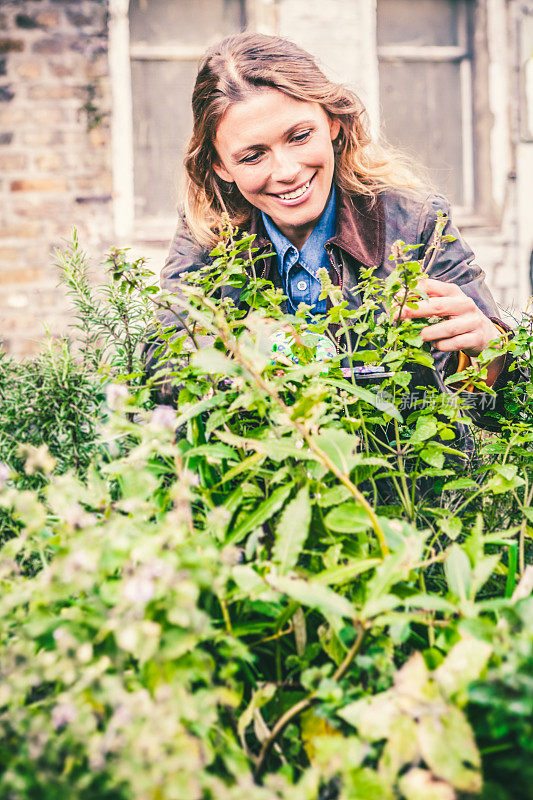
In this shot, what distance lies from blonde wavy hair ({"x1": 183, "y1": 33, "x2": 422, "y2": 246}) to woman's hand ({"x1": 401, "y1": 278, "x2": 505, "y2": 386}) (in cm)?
78

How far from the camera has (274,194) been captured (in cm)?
171

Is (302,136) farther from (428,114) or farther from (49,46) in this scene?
(428,114)

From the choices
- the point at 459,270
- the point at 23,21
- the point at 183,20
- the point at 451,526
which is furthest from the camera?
the point at 183,20

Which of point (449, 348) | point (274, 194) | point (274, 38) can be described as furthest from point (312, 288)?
point (449, 348)

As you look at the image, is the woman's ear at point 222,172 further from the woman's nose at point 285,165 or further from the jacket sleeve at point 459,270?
the jacket sleeve at point 459,270

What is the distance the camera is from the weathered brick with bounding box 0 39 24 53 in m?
3.98

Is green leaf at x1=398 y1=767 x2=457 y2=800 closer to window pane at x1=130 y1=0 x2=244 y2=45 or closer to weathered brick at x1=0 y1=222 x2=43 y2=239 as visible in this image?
weathered brick at x1=0 y1=222 x2=43 y2=239

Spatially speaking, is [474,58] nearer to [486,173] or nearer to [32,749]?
[486,173]

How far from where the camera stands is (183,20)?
4426 mm

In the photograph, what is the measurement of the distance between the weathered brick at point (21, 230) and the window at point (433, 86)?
94.0 inches

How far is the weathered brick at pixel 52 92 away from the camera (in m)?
4.02

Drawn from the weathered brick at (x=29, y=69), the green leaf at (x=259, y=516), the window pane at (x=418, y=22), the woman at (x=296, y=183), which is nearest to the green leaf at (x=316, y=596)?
the green leaf at (x=259, y=516)

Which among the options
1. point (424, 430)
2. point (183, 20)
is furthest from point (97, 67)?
point (424, 430)

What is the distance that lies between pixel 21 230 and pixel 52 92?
822 millimetres
